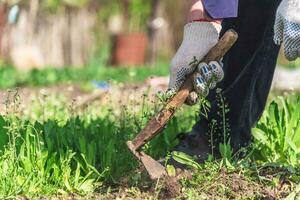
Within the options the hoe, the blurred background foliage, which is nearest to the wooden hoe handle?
the hoe

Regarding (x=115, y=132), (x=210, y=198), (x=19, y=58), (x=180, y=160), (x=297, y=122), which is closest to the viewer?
(x=210, y=198)

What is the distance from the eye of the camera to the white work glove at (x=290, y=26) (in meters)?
3.46

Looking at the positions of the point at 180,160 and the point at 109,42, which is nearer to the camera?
the point at 180,160

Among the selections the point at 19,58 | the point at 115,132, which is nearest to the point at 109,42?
the point at 19,58

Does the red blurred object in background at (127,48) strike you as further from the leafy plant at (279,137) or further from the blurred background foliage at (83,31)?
the leafy plant at (279,137)

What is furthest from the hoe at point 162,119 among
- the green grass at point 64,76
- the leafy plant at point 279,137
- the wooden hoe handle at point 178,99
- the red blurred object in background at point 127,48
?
the red blurred object in background at point 127,48

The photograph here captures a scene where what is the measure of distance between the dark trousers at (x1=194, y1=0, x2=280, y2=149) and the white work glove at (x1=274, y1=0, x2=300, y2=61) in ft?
2.27

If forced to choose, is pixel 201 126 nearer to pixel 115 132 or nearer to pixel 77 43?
pixel 115 132

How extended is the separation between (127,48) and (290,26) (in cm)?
1310

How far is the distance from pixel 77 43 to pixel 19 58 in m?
1.80

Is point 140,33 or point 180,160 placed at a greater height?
point 180,160

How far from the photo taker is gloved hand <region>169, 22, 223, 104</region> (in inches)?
142

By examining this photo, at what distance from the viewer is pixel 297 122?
417 cm

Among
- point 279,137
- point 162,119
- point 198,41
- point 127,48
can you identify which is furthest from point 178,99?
point 127,48
